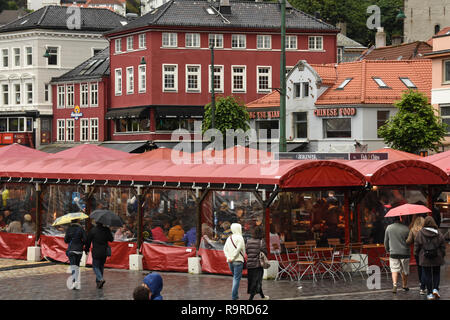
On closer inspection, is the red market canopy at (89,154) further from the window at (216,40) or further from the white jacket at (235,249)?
the window at (216,40)

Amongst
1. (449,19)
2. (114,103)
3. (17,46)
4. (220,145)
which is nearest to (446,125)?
(220,145)

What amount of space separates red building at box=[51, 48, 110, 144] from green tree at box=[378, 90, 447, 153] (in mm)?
29021

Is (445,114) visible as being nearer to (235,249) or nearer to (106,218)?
(106,218)

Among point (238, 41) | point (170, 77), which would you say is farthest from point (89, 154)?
point (238, 41)

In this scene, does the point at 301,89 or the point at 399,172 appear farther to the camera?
the point at 301,89

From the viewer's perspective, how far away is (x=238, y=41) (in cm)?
6969

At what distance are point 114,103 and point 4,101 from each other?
48.5 ft

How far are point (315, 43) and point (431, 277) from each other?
5295 centimetres

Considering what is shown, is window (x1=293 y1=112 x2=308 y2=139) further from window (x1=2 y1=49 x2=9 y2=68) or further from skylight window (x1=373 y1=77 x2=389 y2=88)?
window (x1=2 y1=49 x2=9 y2=68)

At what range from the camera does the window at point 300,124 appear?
2421 inches

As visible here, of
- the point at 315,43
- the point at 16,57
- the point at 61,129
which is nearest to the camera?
the point at 315,43

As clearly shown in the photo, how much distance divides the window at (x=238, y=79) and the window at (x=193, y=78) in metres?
2.46

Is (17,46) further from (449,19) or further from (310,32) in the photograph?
(449,19)

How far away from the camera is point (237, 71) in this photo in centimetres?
6962
